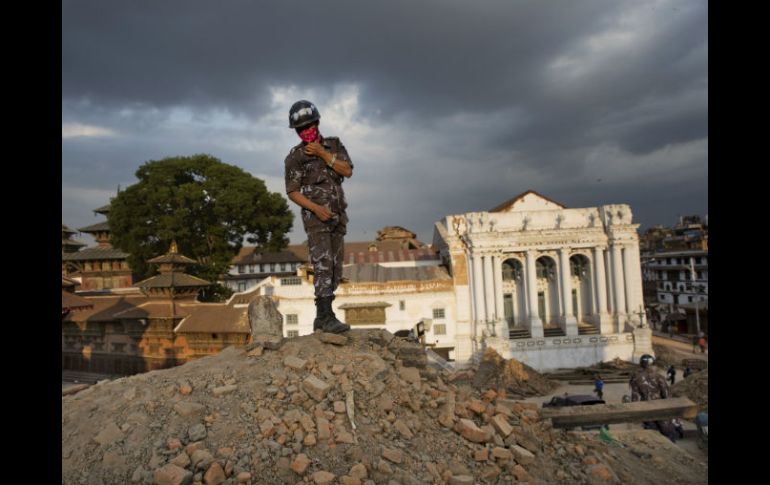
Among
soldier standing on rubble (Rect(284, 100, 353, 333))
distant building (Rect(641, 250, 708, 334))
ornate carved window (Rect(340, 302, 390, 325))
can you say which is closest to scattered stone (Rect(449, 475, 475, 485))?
soldier standing on rubble (Rect(284, 100, 353, 333))

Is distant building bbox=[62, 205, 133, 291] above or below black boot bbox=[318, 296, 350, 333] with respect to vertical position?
above

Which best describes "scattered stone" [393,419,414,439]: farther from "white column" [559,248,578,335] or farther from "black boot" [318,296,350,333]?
"white column" [559,248,578,335]

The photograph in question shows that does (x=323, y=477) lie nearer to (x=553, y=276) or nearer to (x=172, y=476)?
(x=172, y=476)

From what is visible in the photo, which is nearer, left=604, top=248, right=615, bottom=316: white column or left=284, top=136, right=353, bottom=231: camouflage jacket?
left=284, top=136, right=353, bottom=231: camouflage jacket

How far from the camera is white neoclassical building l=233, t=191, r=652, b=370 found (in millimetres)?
27078

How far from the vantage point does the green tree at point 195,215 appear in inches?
1121

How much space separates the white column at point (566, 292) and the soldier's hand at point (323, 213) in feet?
83.6

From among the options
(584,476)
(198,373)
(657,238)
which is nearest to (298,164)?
(198,373)

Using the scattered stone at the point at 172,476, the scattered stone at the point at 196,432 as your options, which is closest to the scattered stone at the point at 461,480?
the scattered stone at the point at 172,476

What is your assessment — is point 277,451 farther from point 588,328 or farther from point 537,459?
point 588,328

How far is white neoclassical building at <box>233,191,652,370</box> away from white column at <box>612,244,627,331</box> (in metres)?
0.06

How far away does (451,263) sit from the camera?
29219mm

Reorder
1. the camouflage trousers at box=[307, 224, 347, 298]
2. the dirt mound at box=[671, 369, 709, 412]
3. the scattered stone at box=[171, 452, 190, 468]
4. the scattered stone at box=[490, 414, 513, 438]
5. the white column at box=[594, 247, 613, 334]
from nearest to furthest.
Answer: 1. the scattered stone at box=[171, 452, 190, 468]
2. the scattered stone at box=[490, 414, 513, 438]
3. the camouflage trousers at box=[307, 224, 347, 298]
4. the dirt mound at box=[671, 369, 709, 412]
5. the white column at box=[594, 247, 613, 334]
